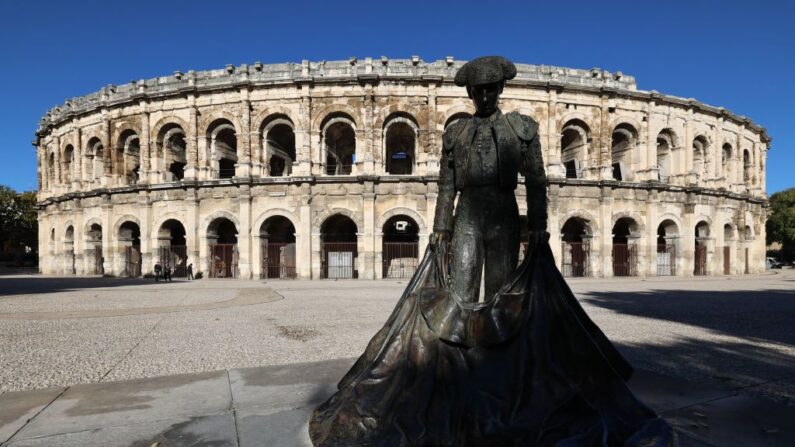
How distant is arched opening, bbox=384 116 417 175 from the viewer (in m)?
19.9

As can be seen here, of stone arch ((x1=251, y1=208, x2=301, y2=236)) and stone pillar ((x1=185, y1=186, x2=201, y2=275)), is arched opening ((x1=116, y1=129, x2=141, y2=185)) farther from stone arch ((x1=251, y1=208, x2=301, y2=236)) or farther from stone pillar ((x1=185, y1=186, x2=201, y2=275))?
stone arch ((x1=251, y1=208, x2=301, y2=236))

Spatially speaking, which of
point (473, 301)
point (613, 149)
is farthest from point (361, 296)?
point (613, 149)

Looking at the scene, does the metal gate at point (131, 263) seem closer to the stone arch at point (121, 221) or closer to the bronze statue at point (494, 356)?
the stone arch at point (121, 221)

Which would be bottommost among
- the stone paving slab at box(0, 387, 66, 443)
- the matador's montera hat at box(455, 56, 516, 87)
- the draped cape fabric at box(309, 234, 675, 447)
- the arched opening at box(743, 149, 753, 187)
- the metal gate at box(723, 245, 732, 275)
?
the metal gate at box(723, 245, 732, 275)

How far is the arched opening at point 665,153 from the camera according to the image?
22.2 m

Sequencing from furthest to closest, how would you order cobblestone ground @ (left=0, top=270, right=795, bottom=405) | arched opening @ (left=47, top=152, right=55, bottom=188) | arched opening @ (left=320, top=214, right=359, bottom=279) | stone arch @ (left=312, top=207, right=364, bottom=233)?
arched opening @ (left=47, top=152, right=55, bottom=188) → arched opening @ (left=320, top=214, right=359, bottom=279) → stone arch @ (left=312, top=207, right=364, bottom=233) → cobblestone ground @ (left=0, top=270, right=795, bottom=405)

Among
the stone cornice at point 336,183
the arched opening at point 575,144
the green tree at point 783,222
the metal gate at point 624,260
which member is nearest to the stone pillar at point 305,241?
the stone cornice at point 336,183

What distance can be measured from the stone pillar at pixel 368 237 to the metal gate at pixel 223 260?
6589 millimetres

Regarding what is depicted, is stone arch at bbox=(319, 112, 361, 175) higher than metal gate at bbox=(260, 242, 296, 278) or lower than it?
higher

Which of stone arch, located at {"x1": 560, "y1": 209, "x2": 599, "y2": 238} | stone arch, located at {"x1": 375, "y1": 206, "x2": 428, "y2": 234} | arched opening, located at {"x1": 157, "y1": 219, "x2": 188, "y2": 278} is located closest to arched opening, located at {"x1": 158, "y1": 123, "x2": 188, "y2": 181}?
arched opening, located at {"x1": 157, "y1": 219, "x2": 188, "y2": 278}

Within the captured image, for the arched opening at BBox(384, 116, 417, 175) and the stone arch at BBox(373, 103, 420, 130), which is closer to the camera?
the stone arch at BBox(373, 103, 420, 130)

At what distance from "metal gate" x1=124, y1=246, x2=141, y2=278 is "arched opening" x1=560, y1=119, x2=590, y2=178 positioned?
23581 millimetres

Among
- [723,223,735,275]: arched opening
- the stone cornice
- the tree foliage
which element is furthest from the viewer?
the tree foliage

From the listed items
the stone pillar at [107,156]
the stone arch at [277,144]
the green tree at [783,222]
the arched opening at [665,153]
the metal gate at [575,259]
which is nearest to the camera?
the stone arch at [277,144]
